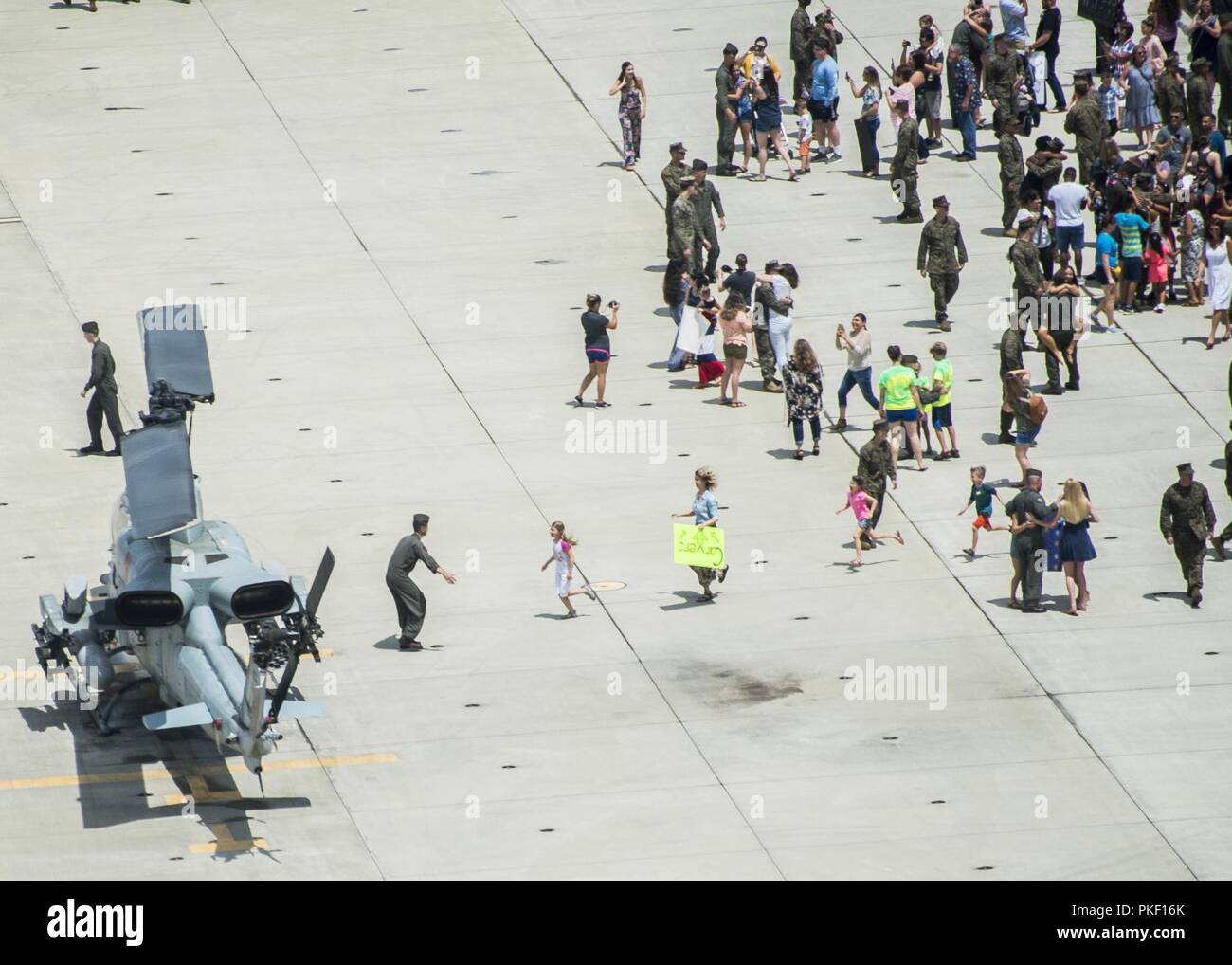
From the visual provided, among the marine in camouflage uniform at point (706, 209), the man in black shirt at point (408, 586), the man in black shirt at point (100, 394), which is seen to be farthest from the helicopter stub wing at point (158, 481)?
the marine in camouflage uniform at point (706, 209)

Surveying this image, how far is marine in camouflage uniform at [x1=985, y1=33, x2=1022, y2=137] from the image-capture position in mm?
35469

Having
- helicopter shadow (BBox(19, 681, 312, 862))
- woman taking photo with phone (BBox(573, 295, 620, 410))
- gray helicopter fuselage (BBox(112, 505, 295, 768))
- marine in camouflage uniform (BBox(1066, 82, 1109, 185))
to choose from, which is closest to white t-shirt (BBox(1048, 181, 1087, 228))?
marine in camouflage uniform (BBox(1066, 82, 1109, 185))

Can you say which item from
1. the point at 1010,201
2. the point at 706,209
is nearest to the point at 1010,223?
the point at 1010,201

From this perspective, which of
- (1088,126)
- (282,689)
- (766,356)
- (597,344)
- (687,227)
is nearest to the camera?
(282,689)

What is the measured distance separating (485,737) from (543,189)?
14.8 meters

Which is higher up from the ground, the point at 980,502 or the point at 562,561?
the point at 980,502

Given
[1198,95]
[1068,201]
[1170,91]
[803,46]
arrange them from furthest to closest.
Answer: [803,46] < [1198,95] < [1170,91] < [1068,201]

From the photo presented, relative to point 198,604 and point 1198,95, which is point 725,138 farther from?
point 198,604

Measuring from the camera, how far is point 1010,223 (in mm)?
33562

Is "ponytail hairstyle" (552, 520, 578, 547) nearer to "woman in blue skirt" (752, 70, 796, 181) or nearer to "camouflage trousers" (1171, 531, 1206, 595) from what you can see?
"camouflage trousers" (1171, 531, 1206, 595)

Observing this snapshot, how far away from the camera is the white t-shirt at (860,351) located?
1121 inches

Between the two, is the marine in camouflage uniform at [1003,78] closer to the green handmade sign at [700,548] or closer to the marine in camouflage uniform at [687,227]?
the marine in camouflage uniform at [687,227]

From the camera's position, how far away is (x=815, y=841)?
67.1ft

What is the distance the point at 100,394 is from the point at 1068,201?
13152 mm
